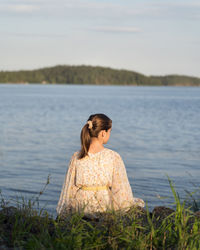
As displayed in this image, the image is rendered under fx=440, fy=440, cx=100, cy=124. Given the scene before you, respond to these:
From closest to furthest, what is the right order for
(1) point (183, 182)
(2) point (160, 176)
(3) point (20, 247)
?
(3) point (20, 247)
(1) point (183, 182)
(2) point (160, 176)

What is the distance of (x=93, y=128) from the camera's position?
4.37 meters

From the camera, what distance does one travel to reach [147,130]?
2409 cm

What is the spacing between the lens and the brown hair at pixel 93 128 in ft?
14.3

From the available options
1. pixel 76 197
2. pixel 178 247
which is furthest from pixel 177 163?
pixel 178 247

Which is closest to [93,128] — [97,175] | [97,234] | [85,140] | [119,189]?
[85,140]

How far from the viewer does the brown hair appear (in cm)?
435

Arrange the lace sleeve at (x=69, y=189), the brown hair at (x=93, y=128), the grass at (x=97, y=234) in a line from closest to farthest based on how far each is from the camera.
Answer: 1. the grass at (x=97, y=234)
2. the brown hair at (x=93, y=128)
3. the lace sleeve at (x=69, y=189)

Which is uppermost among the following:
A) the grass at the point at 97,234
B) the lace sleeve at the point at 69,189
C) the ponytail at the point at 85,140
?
the ponytail at the point at 85,140

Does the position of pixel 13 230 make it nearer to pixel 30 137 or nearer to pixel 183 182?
pixel 183 182

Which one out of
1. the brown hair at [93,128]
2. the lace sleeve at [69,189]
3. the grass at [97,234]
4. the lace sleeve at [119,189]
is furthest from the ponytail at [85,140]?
the grass at [97,234]

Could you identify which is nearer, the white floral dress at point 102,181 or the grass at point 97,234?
the grass at point 97,234

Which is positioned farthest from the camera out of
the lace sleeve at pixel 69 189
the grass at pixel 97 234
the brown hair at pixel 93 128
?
the lace sleeve at pixel 69 189

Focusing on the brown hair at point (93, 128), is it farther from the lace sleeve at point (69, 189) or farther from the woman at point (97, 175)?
the lace sleeve at point (69, 189)

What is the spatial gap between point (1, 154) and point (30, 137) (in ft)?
15.9
